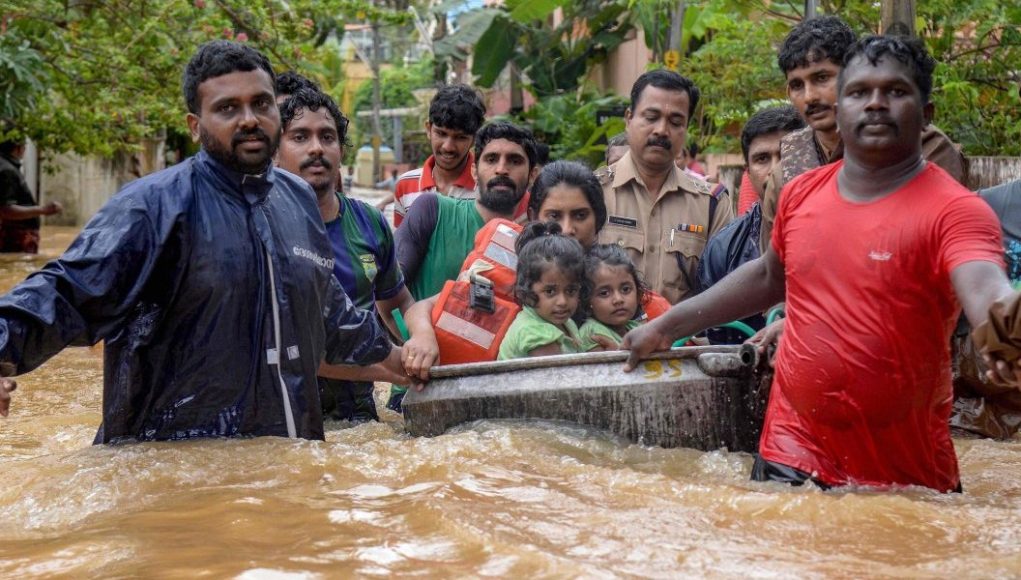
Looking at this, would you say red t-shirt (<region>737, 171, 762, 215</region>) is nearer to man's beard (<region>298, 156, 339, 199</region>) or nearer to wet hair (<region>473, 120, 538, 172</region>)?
wet hair (<region>473, 120, 538, 172</region>)

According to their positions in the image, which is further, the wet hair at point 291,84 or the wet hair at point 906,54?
the wet hair at point 291,84

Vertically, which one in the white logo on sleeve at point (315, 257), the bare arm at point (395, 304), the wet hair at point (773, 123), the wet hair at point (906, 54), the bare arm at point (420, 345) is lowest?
the bare arm at point (420, 345)

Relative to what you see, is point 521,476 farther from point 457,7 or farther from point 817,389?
point 457,7

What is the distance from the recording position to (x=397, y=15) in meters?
16.6

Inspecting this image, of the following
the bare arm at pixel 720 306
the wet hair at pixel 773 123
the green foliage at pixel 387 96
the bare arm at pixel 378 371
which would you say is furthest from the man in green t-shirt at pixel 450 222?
the green foliage at pixel 387 96

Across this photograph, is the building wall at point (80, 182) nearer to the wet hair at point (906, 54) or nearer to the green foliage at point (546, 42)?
the green foliage at point (546, 42)

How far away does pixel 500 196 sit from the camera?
6125 millimetres

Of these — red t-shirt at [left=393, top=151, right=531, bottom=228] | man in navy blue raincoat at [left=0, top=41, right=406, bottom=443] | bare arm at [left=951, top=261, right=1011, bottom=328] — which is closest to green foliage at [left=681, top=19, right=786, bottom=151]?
red t-shirt at [left=393, top=151, right=531, bottom=228]

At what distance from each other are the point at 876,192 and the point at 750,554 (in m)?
1.16

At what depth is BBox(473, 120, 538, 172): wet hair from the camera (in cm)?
632

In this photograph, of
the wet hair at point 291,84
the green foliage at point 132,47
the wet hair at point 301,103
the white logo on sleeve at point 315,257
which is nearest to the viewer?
the white logo on sleeve at point 315,257

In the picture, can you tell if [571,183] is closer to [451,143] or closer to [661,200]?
[661,200]

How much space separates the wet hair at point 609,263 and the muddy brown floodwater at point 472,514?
100 centimetres

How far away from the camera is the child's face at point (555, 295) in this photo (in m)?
5.20
